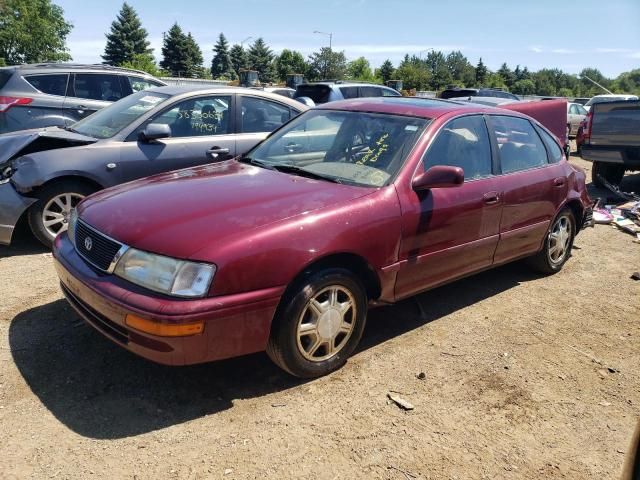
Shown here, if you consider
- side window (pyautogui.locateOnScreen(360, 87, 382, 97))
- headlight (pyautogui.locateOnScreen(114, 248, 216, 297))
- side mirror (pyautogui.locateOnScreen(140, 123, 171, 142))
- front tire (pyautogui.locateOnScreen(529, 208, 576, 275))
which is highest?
side window (pyautogui.locateOnScreen(360, 87, 382, 97))

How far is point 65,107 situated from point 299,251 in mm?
6545

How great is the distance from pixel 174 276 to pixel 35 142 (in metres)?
3.69

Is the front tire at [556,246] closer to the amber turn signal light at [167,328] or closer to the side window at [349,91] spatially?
the amber turn signal light at [167,328]

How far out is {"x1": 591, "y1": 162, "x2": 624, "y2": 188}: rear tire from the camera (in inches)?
379

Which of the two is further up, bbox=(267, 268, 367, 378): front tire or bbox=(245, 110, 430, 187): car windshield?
bbox=(245, 110, 430, 187): car windshield

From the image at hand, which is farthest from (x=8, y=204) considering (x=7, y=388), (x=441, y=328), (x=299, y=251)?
(x=441, y=328)

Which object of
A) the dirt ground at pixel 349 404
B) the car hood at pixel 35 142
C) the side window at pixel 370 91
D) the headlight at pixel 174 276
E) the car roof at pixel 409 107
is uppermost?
the side window at pixel 370 91

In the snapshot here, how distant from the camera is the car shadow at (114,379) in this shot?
9.28ft

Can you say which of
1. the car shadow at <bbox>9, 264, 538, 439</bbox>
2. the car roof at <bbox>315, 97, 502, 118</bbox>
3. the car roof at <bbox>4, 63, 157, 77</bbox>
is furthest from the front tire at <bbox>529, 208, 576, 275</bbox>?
the car roof at <bbox>4, 63, 157, 77</bbox>

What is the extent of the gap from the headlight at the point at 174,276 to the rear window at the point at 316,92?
1082cm

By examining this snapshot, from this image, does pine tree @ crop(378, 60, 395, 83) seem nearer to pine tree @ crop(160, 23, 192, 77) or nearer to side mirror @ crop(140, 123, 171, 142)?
pine tree @ crop(160, 23, 192, 77)

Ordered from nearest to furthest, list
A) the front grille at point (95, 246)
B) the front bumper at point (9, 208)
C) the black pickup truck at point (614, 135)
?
the front grille at point (95, 246), the front bumper at point (9, 208), the black pickup truck at point (614, 135)

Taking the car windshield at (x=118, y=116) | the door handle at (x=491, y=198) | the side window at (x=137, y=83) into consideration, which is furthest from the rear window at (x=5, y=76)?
the door handle at (x=491, y=198)

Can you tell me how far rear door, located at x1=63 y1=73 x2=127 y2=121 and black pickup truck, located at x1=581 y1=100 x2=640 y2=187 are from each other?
7.80 metres
